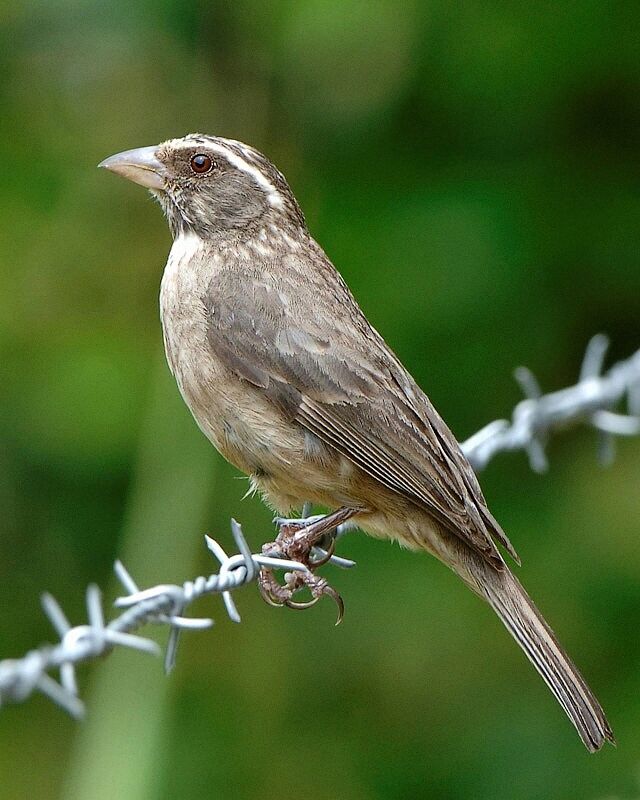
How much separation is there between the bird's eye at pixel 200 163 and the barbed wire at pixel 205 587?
1.39 metres

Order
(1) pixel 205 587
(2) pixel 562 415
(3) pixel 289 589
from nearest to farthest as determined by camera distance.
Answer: (1) pixel 205 587, (3) pixel 289 589, (2) pixel 562 415

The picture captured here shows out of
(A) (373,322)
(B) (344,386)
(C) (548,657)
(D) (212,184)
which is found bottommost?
(C) (548,657)

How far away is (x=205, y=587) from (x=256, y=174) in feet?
7.87

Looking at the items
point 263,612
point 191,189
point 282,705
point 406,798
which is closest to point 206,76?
point 191,189

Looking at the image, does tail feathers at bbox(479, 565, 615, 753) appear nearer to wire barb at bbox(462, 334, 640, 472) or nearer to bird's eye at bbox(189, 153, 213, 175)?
wire barb at bbox(462, 334, 640, 472)

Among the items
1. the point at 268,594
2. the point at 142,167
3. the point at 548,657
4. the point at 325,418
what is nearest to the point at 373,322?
the point at 142,167

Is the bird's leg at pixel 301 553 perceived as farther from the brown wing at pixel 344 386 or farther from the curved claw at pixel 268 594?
the brown wing at pixel 344 386

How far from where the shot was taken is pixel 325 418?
4340mm

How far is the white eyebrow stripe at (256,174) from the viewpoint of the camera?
16.6ft

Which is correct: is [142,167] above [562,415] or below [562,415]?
above

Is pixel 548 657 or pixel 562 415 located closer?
pixel 548 657

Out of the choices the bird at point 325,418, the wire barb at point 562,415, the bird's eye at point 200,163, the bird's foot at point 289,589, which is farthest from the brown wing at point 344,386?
the bird's eye at point 200,163

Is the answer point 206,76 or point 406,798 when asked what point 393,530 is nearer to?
point 406,798

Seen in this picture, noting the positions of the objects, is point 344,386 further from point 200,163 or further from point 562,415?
point 200,163
